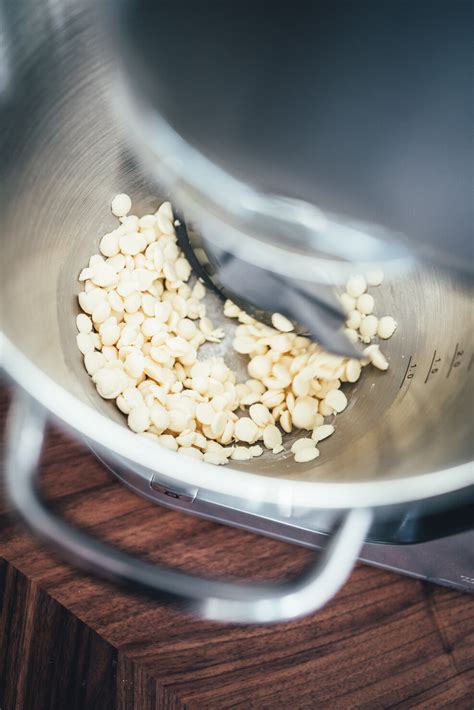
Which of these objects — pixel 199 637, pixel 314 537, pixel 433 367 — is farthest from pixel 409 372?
pixel 199 637

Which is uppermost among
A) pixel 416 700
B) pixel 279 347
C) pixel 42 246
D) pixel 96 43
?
pixel 96 43

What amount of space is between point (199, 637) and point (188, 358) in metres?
0.21

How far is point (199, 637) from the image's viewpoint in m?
0.45

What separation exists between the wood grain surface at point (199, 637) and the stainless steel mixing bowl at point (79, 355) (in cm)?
2

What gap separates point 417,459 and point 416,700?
0.58 ft

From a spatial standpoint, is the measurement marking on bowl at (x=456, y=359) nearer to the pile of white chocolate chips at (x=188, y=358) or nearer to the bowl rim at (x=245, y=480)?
the pile of white chocolate chips at (x=188, y=358)

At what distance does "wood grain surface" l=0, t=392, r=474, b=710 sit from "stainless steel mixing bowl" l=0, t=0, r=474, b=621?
0.02 m

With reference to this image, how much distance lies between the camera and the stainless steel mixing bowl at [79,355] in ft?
1.35

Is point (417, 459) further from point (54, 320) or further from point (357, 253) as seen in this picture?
point (54, 320)

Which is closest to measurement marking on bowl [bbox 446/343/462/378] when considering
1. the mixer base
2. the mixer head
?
the mixer base

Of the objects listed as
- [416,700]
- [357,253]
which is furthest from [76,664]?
[357,253]

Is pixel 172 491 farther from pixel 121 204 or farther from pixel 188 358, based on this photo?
pixel 121 204

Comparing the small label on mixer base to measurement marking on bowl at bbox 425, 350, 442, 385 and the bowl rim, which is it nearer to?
the bowl rim

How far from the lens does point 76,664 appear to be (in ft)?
1.47
